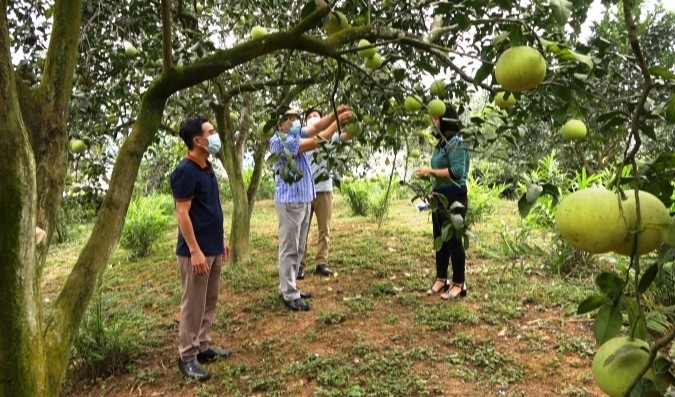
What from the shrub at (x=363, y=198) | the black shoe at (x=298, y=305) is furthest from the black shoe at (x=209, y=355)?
the shrub at (x=363, y=198)

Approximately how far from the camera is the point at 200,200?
3143mm

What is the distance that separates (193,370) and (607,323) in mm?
2772

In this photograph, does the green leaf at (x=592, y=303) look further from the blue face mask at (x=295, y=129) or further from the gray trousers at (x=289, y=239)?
the gray trousers at (x=289, y=239)

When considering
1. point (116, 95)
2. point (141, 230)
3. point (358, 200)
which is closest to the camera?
point (116, 95)

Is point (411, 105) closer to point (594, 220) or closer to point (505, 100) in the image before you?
point (505, 100)

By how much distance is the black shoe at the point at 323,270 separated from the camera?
5.11 metres

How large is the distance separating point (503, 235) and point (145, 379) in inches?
145

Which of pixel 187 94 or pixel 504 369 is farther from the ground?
pixel 187 94

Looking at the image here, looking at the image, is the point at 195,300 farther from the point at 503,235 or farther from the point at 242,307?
the point at 503,235

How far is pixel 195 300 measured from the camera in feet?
10.3

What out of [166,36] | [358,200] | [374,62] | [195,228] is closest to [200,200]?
[195,228]

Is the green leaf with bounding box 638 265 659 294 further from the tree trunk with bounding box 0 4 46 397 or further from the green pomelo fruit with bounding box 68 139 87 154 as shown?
the green pomelo fruit with bounding box 68 139 87 154

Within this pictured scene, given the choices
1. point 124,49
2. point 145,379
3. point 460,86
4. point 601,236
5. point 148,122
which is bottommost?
point 145,379

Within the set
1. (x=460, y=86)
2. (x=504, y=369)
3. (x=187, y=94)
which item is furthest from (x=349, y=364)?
(x=187, y=94)
